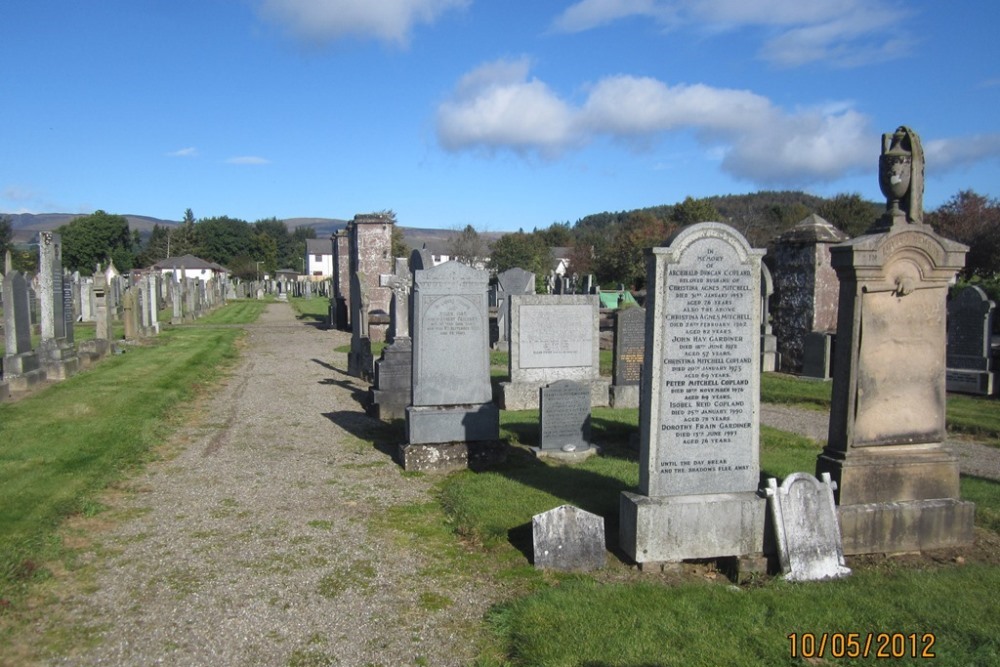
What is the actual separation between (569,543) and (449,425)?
3.47 metres

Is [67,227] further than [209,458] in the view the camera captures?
Yes

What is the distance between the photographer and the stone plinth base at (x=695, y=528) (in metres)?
5.34

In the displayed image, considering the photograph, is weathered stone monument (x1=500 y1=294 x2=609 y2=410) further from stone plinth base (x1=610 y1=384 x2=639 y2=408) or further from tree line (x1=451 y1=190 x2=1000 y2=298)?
tree line (x1=451 y1=190 x2=1000 y2=298)

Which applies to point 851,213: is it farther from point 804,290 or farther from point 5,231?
point 5,231

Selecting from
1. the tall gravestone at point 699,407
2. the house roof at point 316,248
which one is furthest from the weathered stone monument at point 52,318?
the house roof at point 316,248

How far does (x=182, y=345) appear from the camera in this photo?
68.5ft

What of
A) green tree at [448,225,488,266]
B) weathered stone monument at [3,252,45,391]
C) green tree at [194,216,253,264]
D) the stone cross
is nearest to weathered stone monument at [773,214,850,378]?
the stone cross

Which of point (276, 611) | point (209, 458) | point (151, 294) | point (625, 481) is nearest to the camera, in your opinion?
point (276, 611)

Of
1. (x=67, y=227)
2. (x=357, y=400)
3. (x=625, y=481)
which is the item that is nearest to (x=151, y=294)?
(x=357, y=400)

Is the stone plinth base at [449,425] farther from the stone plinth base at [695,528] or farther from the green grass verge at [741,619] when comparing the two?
the green grass verge at [741,619]

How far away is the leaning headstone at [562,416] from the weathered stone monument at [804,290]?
336 inches

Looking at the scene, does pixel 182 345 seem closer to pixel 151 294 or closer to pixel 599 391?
pixel 151 294

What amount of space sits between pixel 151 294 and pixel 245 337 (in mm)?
3398
